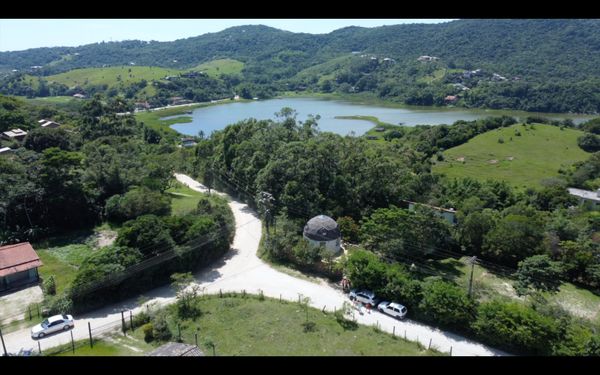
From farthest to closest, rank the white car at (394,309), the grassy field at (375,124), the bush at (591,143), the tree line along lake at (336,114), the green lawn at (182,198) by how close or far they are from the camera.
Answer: the tree line along lake at (336,114), the grassy field at (375,124), the bush at (591,143), the green lawn at (182,198), the white car at (394,309)

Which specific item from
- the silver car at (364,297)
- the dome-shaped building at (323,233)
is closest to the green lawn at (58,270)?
the dome-shaped building at (323,233)

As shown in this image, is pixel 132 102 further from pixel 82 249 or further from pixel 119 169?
pixel 82 249

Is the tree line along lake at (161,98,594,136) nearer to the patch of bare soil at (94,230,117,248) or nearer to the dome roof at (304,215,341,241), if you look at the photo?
the patch of bare soil at (94,230,117,248)

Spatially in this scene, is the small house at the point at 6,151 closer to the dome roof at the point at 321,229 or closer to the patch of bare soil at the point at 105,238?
the patch of bare soil at the point at 105,238

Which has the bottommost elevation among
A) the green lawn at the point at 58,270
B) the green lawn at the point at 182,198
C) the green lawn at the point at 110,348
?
the green lawn at the point at 110,348

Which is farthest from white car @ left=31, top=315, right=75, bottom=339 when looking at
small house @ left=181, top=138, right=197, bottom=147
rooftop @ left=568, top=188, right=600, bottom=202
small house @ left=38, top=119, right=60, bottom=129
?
small house @ left=181, top=138, right=197, bottom=147

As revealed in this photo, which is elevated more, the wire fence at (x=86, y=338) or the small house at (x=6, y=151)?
the small house at (x=6, y=151)
